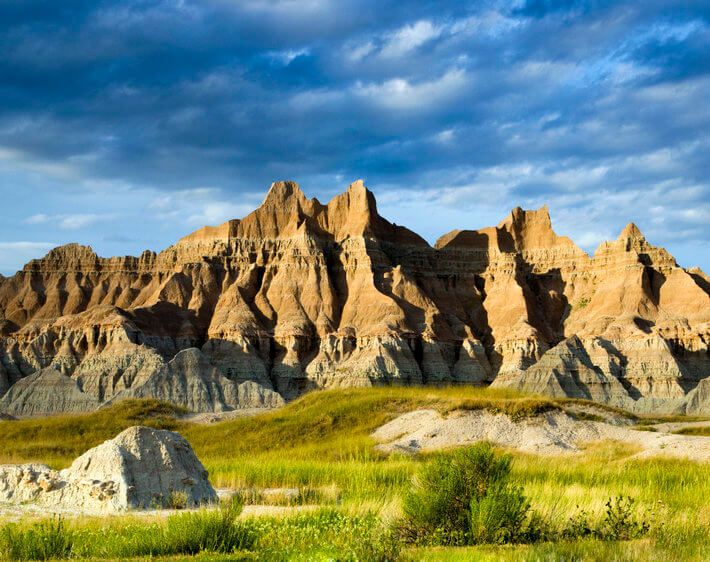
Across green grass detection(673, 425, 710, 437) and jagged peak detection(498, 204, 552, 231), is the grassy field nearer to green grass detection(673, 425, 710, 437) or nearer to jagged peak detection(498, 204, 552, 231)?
green grass detection(673, 425, 710, 437)

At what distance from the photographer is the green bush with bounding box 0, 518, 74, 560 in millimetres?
12133

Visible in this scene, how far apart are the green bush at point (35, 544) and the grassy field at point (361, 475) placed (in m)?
0.25

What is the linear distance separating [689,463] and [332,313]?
352 feet

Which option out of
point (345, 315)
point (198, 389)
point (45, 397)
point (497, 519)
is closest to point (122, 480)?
point (497, 519)

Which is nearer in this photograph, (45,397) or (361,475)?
(361,475)

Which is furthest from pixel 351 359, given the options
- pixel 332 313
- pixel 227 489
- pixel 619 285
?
pixel 227 489

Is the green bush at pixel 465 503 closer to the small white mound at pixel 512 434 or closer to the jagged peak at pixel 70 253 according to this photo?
the small white mound at pixel 512 434

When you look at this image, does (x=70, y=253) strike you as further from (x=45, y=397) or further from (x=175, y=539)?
(x=175, y=539)

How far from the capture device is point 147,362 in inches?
4380

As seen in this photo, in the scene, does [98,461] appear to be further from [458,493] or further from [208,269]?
[208,269]

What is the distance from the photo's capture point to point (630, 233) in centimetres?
14488

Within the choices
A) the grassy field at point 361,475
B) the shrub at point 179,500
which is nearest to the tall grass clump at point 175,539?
the grassy field at point 361,475

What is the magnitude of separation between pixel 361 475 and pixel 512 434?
37.3 feet

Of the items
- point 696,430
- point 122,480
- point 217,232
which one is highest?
point 217,232
